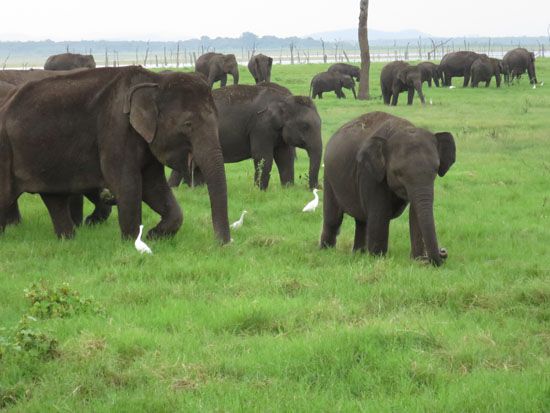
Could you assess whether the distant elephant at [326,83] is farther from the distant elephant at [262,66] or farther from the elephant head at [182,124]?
the elephant head at [182,124]

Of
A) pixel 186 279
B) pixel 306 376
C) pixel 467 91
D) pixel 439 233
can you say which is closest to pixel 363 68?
pixel 467 91

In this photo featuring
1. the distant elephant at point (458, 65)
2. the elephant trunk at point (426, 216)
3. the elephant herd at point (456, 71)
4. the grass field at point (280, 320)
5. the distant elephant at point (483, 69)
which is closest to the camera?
the grass field at point (280, 320)

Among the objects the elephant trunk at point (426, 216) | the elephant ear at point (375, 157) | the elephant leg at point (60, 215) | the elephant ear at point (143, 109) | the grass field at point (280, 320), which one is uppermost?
the elephant ear at point (143, 109)

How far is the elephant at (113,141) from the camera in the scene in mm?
10617

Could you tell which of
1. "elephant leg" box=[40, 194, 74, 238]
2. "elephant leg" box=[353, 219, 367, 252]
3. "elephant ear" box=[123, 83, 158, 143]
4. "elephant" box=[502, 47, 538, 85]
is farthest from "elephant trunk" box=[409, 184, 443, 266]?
"elephant" box=[502, 47, 538, 85]

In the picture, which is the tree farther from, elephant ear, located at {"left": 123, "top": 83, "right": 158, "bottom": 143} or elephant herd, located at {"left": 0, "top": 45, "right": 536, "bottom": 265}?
elephant ear, located at {"left": 123, "top": 83, "right": 158, "bottom": 143}

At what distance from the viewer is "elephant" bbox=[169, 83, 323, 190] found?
1531cm

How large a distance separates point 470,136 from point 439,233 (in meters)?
10.6

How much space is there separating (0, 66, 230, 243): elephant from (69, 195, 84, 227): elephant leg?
2.83 ft

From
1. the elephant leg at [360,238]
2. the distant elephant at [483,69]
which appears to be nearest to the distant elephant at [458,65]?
the distant elephant at [483,69]

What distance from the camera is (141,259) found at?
10.1m

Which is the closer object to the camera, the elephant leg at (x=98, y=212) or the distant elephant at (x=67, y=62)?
the elephant leg at (x=98, y=212)

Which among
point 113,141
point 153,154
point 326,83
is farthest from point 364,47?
point 113,141

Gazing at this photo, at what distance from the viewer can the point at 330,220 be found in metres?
11.1
